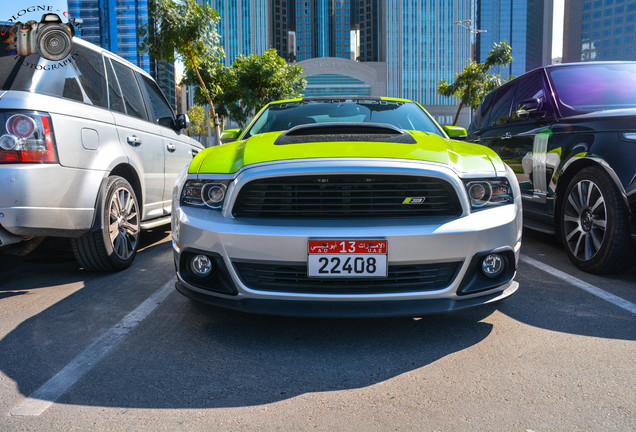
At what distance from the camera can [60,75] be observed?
363 centimetres

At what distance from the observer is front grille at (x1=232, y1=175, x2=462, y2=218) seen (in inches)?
102

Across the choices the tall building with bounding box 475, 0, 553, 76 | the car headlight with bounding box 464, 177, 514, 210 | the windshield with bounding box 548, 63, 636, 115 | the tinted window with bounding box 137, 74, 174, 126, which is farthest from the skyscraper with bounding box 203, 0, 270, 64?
the car headlight with bounding box 464, 177, 514, 210

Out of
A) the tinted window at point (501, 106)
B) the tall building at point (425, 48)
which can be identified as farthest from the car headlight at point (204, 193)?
the tall building at point (425, 48)

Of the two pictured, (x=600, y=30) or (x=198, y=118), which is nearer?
(x=198, y=118)

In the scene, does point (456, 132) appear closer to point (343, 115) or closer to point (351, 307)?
point (343, 115)

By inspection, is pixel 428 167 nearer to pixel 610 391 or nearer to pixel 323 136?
pixel 323 136

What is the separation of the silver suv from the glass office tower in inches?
4218

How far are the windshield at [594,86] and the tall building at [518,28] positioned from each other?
477 ft

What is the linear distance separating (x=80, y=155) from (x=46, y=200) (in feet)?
1.48

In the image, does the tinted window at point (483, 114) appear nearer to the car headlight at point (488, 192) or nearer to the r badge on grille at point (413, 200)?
the car headlight at point (488, 192)

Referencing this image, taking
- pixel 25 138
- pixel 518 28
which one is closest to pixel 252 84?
pixel 25 138

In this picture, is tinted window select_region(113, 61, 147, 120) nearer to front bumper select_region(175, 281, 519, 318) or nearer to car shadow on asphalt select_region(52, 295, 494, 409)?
car shadow on asphalt select_region(52, 295, 494, 409)

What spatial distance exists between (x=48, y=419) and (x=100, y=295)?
5.79ft

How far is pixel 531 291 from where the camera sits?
3.58 m
